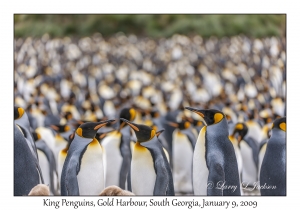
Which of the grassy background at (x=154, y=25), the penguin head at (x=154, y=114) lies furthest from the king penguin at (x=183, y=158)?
the grassy background at (x=154, y=25)

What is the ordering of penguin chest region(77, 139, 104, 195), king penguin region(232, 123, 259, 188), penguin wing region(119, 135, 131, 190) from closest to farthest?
penguin chest region(77, 139, 104, 195) → penguin wing region(119, 135, 131, 190) → king penguin region(232, 123, 259, 188)

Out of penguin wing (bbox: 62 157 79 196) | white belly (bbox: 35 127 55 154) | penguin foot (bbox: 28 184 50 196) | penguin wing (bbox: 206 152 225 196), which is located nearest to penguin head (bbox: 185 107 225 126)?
penguin wing (bbox: 206 152 225 196)

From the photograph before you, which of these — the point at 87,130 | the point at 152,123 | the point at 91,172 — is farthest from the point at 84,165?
the point at 152,123

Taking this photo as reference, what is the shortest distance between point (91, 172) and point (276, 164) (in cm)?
111

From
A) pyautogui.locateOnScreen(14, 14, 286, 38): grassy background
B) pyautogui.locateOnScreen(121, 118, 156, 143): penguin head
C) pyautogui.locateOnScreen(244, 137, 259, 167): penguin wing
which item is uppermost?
pyautogui.locateOnScreen(14, 14, 286, 38): grassy background

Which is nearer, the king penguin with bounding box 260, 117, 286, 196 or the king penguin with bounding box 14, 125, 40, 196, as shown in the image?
the king penguin with bounding box 14, 125, 40, 196

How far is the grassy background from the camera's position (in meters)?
13.7

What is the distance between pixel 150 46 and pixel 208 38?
217 cm

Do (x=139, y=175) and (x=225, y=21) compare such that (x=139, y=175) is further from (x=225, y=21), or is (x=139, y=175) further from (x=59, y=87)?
(x=225, y=21)

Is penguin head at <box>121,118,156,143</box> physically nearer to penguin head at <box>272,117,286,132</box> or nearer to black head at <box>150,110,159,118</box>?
penguin head at <box>272,117,286,132</box>

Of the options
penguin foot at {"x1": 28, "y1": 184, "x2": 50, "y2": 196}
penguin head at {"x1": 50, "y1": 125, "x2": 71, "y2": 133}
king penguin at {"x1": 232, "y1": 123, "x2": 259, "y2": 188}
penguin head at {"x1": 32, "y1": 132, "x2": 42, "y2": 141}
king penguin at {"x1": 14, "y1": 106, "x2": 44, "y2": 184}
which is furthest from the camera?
king penguin at {"x1": 232, "y1": 123, "x2": 259, "y2": 188}

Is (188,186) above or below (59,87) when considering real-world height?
below
